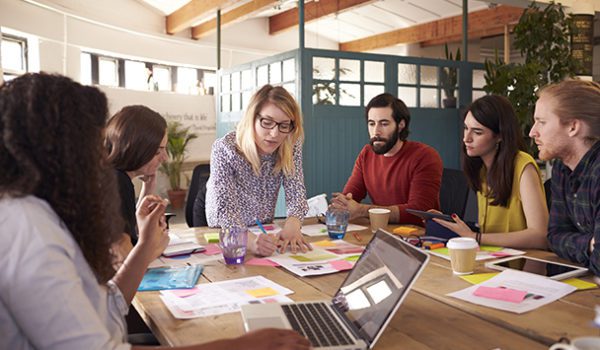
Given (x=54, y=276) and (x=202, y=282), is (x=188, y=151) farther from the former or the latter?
(x=54, y=276)

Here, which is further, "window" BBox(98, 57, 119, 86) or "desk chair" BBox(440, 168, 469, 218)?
"window" BBox(98, 57, 119, 86)

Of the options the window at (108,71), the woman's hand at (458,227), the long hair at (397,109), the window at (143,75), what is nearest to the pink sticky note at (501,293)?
the woman's hand at (458,227)

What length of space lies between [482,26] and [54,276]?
317 inches

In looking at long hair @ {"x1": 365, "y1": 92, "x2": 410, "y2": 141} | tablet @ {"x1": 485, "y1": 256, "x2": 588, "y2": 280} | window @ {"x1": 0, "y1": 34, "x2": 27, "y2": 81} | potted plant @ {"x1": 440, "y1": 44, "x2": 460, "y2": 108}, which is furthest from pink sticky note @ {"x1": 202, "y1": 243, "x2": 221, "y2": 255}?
window @ {"x1": 0, "y1": 34, "x2": 27, "y2": 81}

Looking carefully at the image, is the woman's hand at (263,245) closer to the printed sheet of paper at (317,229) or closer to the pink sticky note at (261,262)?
the pink sticky note at (261,262)

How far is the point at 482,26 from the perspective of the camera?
7832 millimetres

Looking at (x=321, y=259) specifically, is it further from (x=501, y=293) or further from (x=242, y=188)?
(x=242, y=188)

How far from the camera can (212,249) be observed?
205 centimetres

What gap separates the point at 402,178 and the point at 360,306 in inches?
77.9

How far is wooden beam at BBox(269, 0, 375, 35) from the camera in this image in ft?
23.2

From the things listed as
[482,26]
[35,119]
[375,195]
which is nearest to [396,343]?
[35,119]

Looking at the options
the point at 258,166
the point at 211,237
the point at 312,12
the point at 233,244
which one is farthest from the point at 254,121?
the point at 312,12

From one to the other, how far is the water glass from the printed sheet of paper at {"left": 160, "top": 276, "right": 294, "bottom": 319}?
65 centimetres

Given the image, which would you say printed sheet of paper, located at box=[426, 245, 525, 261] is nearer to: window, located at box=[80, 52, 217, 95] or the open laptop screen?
the open laptop screen
